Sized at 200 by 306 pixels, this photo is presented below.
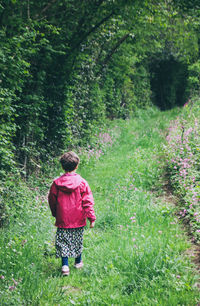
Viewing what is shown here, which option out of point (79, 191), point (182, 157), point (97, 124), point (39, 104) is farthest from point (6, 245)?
point (97, 124)

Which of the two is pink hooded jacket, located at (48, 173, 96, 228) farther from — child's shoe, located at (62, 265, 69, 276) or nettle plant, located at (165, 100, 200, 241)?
nettle plant, located at (165, 100, 200, 241)

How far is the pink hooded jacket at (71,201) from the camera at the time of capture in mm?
4035

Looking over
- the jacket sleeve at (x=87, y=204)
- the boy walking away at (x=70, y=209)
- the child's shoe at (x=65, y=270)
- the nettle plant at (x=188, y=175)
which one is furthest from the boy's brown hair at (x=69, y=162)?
the nettle plant at (x=188, y=175)

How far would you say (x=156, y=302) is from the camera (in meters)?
3.04

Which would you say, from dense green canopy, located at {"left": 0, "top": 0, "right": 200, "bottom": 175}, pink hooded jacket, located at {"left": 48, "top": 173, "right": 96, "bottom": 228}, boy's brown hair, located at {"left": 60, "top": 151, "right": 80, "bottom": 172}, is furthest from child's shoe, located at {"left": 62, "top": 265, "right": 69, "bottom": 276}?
dense green canopy, located at {"left": 0, "top": 0, "right": 200, "bottom": 175}

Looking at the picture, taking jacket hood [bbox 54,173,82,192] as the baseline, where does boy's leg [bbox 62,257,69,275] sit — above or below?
below

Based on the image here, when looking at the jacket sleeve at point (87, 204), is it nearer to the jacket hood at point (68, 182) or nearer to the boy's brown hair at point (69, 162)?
the jacket hood at point (68, 182)

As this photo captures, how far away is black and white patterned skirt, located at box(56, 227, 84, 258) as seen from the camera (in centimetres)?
407

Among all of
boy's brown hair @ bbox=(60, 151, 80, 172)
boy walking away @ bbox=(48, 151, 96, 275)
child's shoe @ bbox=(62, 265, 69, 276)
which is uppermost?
boy's brown hair @ bbox=(60, 151, 80, 172)

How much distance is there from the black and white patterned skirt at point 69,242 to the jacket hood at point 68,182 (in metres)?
0.58

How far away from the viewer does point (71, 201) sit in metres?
4.05

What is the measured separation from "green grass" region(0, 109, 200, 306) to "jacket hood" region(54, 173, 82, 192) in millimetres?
924

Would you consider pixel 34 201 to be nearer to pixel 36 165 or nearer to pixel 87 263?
pixel 36 165

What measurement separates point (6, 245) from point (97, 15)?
19.8 feet
